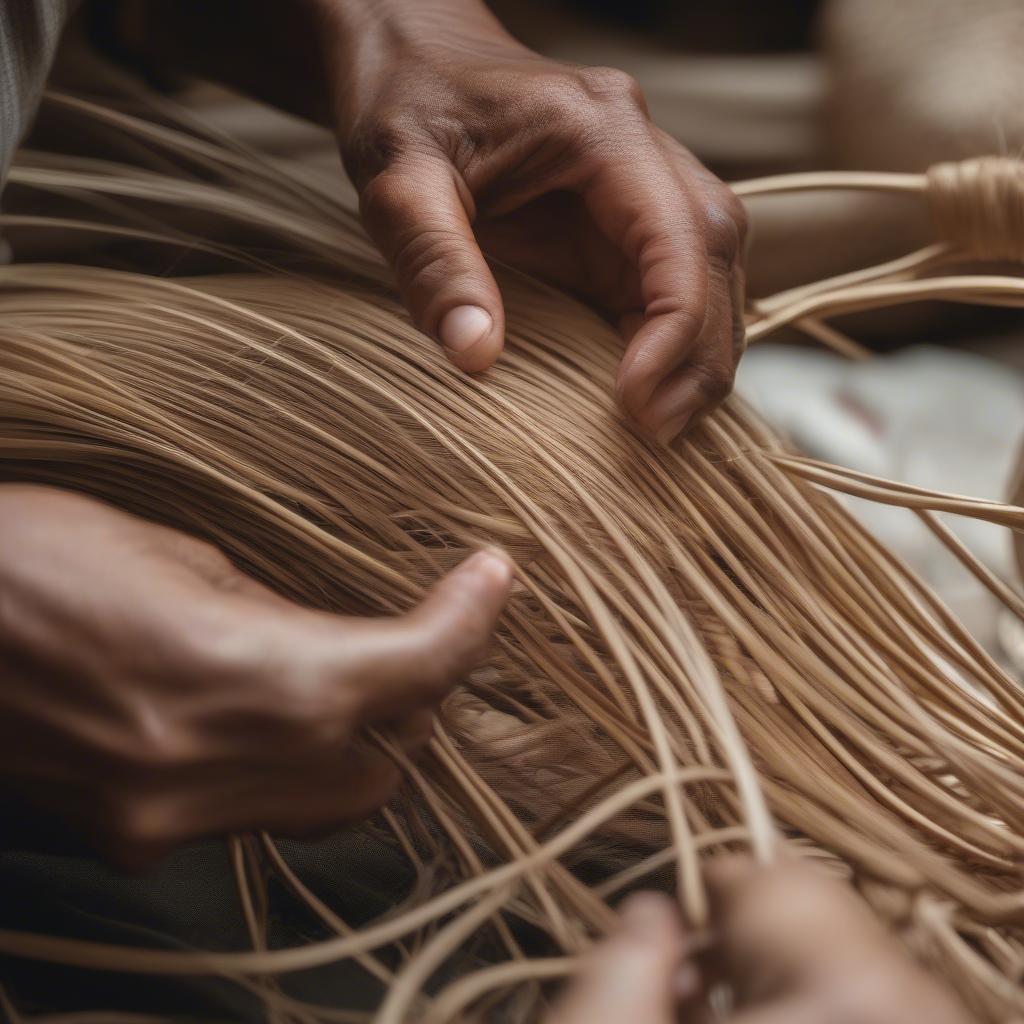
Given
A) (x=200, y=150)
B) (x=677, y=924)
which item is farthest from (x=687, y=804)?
(x=200, y=150)

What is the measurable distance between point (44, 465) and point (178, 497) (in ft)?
0.24

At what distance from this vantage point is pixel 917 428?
1.06 meters

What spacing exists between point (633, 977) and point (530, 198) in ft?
1.43

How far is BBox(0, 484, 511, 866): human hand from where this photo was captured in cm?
34

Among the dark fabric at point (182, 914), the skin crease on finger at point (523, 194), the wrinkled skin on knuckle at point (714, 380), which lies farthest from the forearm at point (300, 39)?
the dark fabric at point (182, 914)

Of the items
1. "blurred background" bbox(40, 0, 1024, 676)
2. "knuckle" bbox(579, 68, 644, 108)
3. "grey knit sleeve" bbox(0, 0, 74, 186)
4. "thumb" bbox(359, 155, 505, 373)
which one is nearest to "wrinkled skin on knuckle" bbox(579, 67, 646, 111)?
"knuckle" bbox(579, 68, 644, 108)

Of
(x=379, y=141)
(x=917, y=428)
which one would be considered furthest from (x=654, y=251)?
(x=917, y=428)

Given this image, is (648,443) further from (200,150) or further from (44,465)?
(200,150)

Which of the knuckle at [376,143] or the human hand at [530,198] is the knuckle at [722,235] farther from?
the knuckle at [376,143]

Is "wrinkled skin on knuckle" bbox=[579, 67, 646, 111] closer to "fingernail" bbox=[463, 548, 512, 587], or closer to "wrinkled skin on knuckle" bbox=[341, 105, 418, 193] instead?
"wrinkled skin on knuckle" bbox=[341, 105, 418, 193]

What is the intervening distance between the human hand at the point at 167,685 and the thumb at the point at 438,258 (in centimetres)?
18

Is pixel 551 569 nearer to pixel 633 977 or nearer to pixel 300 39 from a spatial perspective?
pixel 633 977

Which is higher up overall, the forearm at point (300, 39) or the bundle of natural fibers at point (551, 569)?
the forearm at point (300, 39)

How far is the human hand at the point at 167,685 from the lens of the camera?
0.34 meters
